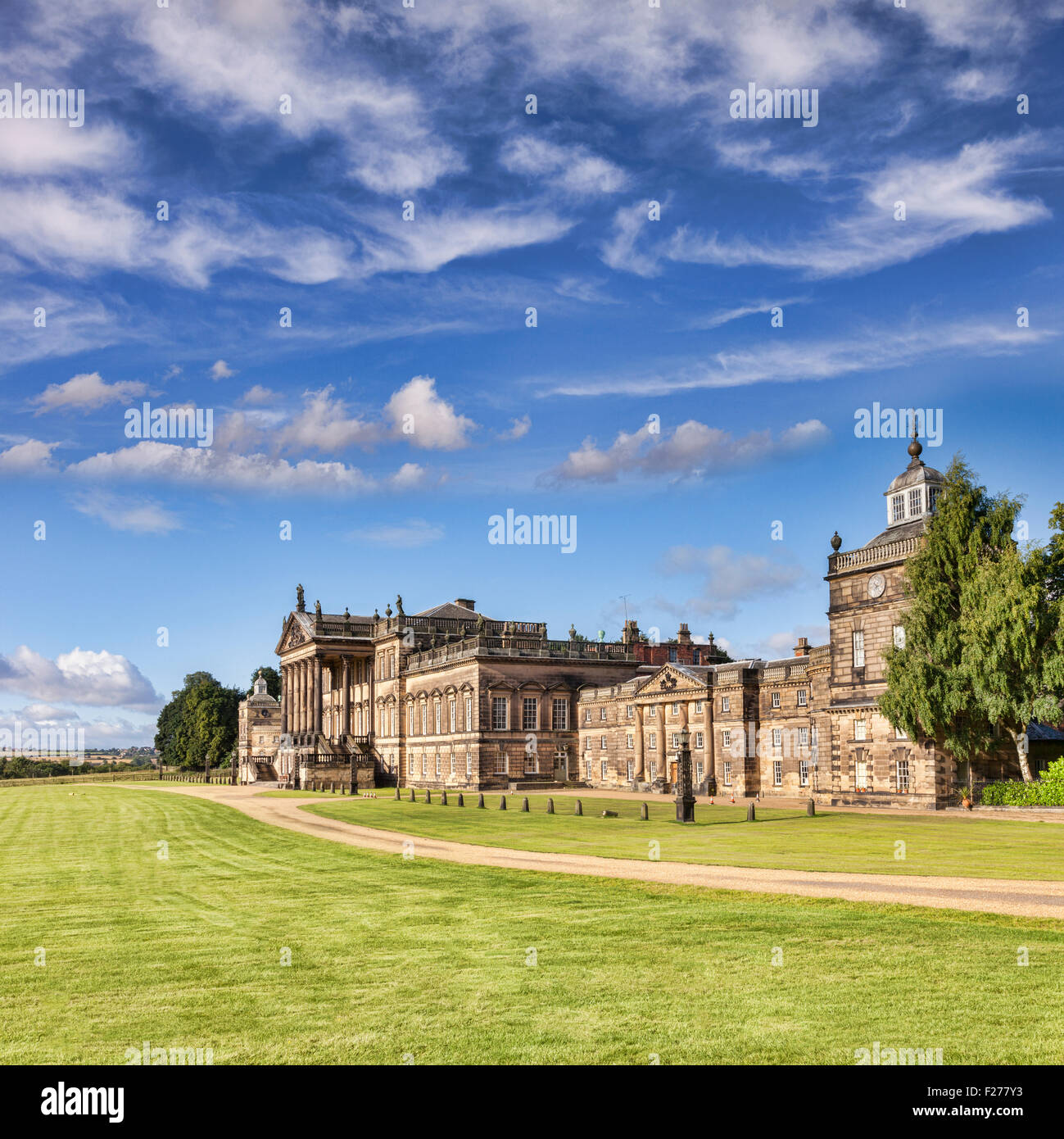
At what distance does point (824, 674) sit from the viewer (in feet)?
169

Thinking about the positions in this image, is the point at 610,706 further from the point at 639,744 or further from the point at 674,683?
the point at 674,683

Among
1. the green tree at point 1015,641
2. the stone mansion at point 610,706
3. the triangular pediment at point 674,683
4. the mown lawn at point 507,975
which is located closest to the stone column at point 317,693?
the stone mansion at point 610,706

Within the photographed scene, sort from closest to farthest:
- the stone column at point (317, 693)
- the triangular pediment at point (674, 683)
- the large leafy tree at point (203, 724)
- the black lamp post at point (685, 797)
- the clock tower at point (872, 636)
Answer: the black lamp post at point (685, 797) < the clock tower at point (872, 636) < the triangular pediment at point (674, 683) < the stone column at point (317, 693) < the large leafy tree at point (203, 724)

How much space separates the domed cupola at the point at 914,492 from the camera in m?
48.8

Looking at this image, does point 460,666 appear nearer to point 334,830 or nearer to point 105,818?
point 105,818

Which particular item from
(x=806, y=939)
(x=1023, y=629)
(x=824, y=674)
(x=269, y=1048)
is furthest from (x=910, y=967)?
(x=824, y=674)

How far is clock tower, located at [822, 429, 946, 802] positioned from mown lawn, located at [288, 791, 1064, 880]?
5.70m

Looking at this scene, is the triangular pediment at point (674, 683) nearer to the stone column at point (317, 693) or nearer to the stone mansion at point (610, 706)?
the stone mansion at point (610, 706)

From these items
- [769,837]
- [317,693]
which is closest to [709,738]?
[769,837]

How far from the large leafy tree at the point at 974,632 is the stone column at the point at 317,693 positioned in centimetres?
6024

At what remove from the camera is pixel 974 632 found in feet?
136

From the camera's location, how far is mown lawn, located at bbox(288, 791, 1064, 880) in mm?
23953

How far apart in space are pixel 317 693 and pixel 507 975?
84913mm

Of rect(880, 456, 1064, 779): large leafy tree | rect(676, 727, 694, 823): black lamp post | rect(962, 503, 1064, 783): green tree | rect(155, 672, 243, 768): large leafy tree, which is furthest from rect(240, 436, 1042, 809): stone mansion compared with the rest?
rect(155, 672, 243, 768): large leafy tree
